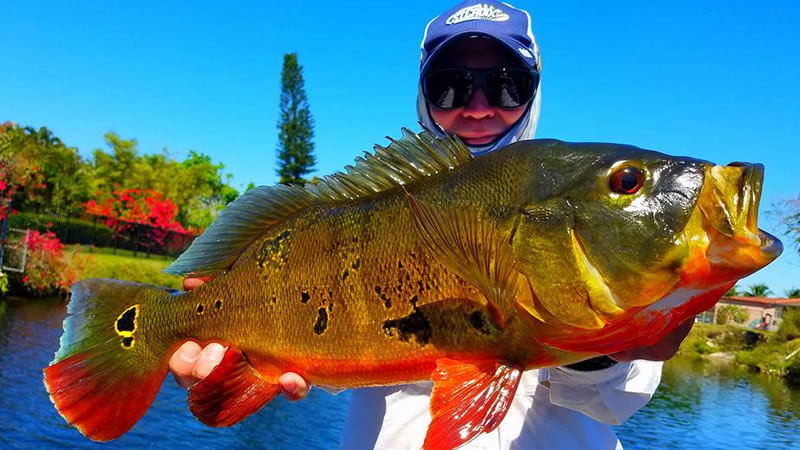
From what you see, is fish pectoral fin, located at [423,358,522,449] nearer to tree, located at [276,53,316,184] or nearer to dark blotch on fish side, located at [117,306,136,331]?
dark blotch on fish side, located at [117,306,136,331]

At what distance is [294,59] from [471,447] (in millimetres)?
41874

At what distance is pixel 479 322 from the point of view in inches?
66.3

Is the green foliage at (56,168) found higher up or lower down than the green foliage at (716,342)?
higher up

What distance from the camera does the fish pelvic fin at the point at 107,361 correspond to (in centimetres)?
226

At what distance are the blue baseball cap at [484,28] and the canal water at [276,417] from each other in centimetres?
1022

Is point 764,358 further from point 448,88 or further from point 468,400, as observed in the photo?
point 468,400

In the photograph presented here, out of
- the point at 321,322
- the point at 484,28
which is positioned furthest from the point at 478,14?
the point at 321,322

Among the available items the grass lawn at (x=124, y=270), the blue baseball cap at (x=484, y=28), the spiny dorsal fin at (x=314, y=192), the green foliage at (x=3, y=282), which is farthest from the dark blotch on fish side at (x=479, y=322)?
the green foliage at (x=3, y=282)

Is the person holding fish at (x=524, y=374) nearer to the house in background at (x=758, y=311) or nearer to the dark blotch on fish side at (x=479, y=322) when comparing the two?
the dark blotch on fish side at (x=479, y=322)

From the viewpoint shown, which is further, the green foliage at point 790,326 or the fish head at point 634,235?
the green foliage at point 790,326

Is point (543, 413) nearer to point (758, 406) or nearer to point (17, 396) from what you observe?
point (17, 396)

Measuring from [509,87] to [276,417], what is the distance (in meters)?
12.7

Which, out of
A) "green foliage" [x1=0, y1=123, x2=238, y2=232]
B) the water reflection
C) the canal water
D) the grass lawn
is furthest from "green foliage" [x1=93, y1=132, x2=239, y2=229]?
the water reflection

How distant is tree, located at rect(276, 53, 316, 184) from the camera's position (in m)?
41.7
